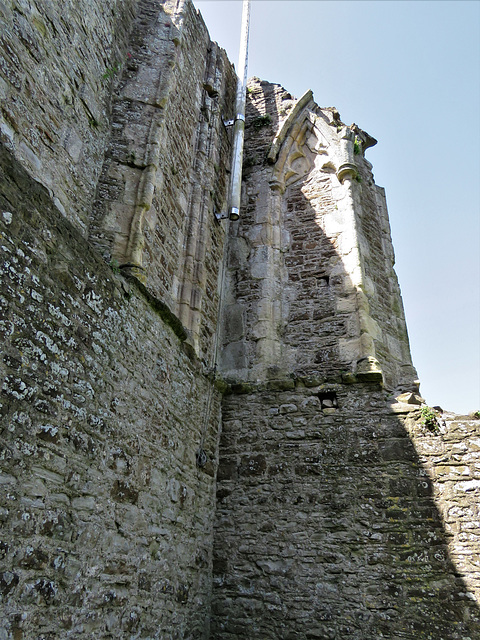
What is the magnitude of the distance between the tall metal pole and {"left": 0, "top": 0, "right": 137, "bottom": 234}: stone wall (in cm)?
186

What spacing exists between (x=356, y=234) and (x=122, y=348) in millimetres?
3988

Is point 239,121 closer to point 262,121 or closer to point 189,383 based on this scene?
point 262,121

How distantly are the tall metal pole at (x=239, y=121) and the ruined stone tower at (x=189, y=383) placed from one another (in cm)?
28

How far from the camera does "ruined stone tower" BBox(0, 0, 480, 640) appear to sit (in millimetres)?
3057

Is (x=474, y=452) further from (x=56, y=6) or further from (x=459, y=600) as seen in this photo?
(x=56, y=6)

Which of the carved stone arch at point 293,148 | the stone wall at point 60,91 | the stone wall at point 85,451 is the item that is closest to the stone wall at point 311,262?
the carved stone arch at point 293,148

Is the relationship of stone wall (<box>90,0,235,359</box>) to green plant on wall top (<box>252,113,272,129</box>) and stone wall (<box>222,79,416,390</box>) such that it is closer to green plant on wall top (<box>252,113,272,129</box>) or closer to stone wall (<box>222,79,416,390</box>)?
stone wall (<box>222,79,416,390</box>)

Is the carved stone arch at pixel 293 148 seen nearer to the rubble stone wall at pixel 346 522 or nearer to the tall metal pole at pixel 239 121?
the tall metal pole at pixel 239 121

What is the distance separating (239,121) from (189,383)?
4.52m

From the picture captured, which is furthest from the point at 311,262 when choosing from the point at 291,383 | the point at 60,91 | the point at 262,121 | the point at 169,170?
the point at 60,91

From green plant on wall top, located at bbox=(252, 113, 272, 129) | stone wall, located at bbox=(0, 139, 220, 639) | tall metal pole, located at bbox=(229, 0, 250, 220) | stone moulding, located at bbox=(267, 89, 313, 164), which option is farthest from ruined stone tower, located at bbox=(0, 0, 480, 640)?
green plant on wall top, located at bbox=(252, 113, 272, 129)

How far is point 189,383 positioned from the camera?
204 inches

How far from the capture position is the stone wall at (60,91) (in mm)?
4164

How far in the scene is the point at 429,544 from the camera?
15.1 ft
